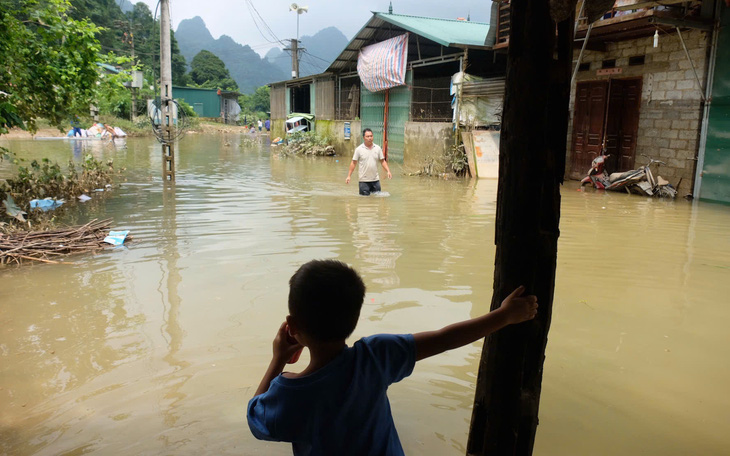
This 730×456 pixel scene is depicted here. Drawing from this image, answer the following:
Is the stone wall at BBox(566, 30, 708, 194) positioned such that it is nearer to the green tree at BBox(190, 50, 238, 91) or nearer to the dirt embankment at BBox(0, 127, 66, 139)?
the dirt embankment at BBox(0, 127, 66, 139)

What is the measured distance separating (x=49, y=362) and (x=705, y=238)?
8667 mm

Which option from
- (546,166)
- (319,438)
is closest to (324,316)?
(319,438)

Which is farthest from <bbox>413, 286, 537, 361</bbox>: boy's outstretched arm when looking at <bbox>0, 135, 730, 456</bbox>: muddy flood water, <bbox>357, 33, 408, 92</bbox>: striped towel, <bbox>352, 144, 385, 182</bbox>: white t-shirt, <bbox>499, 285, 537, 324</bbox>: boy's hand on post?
<bbox>357, 33, 408, 92</bbox>: striped towel

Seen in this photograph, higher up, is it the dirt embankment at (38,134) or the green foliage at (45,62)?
the green foliage at (45,62)

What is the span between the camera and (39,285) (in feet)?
19.2

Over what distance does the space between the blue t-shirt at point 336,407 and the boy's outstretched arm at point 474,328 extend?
4.8 inches

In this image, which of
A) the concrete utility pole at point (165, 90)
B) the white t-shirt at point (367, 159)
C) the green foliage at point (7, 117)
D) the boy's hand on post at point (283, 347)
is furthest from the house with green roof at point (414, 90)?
the boy's hand on post at point (283, 347)

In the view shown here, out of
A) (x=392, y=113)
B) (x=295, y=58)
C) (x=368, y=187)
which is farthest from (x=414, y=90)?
(x=295, y=58)

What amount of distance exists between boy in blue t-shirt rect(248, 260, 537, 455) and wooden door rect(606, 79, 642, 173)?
14.4 metres

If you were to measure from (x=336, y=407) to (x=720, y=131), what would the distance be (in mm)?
12983

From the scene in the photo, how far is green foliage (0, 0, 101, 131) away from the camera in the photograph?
28.3 feet

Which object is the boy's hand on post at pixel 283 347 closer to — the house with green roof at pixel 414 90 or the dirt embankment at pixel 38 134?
the house with green roof at pixel 414 90

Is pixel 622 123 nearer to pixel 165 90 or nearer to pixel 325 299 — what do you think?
pixel 165 90

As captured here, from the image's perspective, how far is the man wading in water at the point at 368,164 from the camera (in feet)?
37.5
